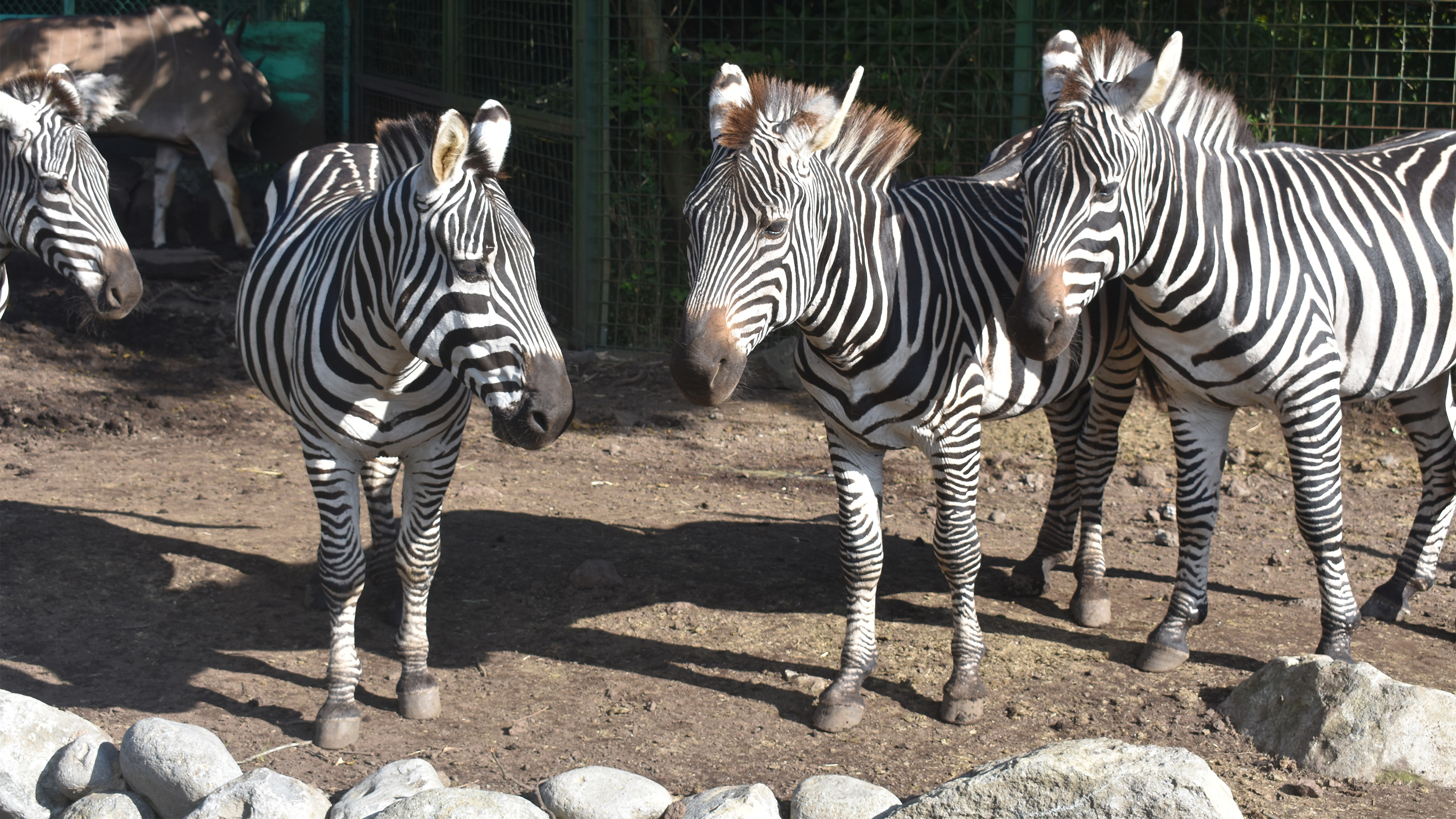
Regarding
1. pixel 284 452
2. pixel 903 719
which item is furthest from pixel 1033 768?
pixel 284 452

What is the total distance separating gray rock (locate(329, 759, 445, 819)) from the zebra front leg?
A: 4.38 ft

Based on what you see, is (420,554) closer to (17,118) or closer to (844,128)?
(844,128)

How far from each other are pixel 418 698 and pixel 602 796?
105 centimetres

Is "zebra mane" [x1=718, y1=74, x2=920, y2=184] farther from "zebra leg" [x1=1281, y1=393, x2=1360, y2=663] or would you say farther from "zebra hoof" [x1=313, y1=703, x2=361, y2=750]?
"zebra hoof" [x1=313, y1=703, x2=361, y2=750]

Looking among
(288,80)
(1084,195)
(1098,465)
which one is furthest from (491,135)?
(288,80)

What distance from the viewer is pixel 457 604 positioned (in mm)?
5059

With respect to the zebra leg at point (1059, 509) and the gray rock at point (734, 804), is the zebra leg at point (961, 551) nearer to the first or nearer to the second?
the gray rock at point (734, 804)

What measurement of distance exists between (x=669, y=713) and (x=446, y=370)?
141 cm

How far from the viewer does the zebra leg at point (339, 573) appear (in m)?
3.86

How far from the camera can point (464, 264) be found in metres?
3.40

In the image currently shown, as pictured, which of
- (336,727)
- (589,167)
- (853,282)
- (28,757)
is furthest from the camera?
(589,167)

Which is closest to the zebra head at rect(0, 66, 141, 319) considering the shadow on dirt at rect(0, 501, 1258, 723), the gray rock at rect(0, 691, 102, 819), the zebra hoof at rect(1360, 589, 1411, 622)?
the shadow on dirt at rect(0, 501, 1258, 723)

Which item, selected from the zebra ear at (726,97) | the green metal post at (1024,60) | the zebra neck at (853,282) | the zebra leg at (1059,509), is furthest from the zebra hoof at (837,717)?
the green metal post at (1024,60)

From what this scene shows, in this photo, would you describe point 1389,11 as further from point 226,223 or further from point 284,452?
point 226,223
